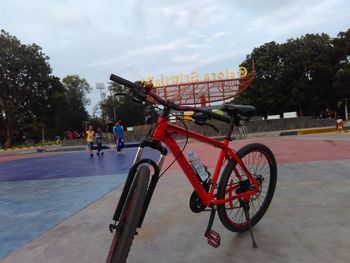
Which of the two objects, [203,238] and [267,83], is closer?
[203,238]

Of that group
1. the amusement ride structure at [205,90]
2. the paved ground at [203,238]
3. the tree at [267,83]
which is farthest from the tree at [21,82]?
the paved ground at [203,238]

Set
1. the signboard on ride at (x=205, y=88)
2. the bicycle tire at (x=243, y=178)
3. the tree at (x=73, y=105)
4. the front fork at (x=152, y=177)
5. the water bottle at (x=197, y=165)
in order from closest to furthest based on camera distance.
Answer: the front fork at (x=152, y=177) → the water bottle at (x=197, y=165) → the bicycle tire at (x=243, y=178) → the signboard on ride at (x=205, y=88) → the tree at (x=73, y=105)

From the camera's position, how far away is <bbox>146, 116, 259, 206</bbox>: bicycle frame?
9.67 ft

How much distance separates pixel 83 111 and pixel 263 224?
225ft

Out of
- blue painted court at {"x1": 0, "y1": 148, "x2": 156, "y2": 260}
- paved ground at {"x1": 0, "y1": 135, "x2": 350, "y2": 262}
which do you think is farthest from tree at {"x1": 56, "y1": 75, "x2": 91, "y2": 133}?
paved ground at {"x1": 0, "y1": 135, "x2": 350, "y2": 262}

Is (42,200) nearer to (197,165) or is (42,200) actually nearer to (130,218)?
(197,165)

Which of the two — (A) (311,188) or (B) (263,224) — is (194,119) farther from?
(A) (311,188)

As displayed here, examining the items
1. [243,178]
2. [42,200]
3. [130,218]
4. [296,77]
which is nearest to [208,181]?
[243,178]

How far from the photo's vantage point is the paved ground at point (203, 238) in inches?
124

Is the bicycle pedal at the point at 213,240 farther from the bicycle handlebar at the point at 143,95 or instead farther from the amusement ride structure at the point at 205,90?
the amusement ride structure at the point at 205,90

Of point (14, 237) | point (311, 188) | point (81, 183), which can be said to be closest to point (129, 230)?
point (14, 237)

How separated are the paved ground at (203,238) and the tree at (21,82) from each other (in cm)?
3989

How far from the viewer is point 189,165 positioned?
10.5 feet

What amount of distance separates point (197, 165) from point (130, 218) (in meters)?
0.97
